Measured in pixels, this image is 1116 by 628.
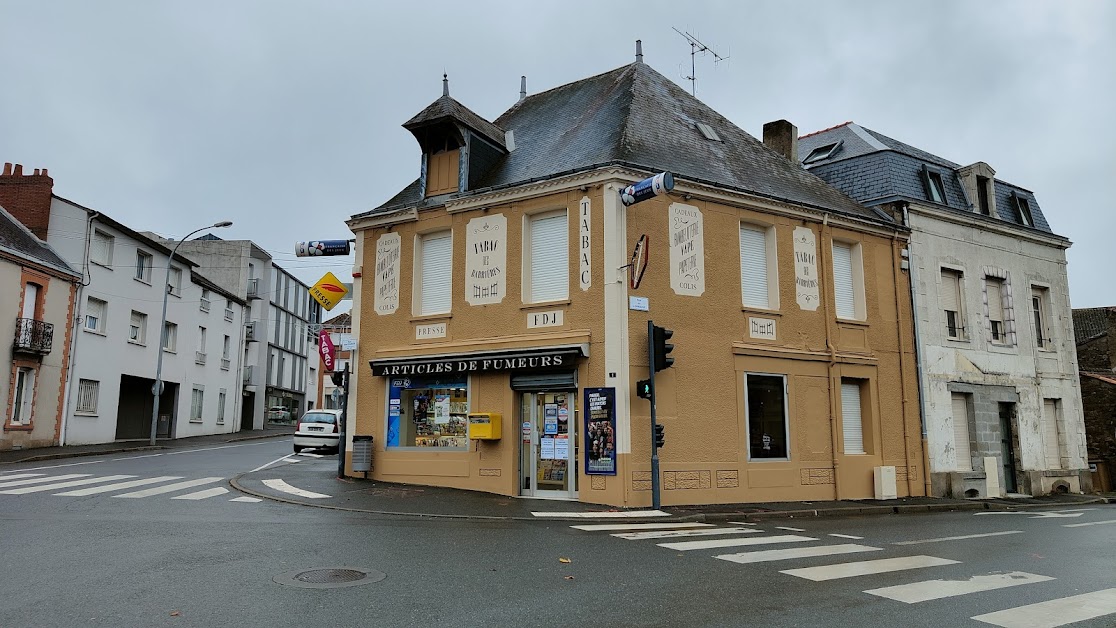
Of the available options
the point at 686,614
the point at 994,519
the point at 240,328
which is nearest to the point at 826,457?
the point at 994,519

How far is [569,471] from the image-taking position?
14.9 meters

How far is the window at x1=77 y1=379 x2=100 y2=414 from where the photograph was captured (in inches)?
1092

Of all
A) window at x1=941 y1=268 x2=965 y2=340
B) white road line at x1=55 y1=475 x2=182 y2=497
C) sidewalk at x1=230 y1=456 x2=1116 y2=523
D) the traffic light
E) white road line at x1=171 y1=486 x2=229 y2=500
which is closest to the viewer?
sidewalk at x1=230 y1=456 x2=1116 y2=523

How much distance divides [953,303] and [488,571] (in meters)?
17.0

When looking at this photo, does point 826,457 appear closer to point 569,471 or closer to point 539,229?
point 569,471

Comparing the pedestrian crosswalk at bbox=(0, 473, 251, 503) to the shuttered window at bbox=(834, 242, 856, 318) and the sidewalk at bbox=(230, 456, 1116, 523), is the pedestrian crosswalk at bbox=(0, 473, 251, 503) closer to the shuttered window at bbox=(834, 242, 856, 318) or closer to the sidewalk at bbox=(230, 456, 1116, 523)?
the sidewalk at bbox=(230, 456, 1116, 523)

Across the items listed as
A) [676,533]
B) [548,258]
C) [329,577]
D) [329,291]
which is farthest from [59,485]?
[676,533]

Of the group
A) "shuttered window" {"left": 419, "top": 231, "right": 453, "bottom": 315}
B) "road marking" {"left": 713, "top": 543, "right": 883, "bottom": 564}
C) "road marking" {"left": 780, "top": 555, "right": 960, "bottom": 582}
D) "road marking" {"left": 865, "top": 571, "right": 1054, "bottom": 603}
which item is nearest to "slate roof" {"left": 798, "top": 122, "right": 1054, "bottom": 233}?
"shuttered window" {"left": 419, "top": 231, "right": 453, "bottom": 315}

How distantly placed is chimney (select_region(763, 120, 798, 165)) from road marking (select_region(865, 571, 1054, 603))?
50.7 ft

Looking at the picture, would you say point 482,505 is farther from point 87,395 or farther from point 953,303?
point 87,395

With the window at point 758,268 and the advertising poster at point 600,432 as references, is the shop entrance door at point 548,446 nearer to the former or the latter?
the advertising poster at point 600,432

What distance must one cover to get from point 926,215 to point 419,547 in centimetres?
1631

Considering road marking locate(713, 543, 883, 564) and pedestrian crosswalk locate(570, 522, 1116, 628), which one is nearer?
pedestrian crosswalk locate(570, 522, 1116, 628)

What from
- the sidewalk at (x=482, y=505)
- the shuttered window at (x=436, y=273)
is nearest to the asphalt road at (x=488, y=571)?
the sidewalk at (x=482, y=505)
